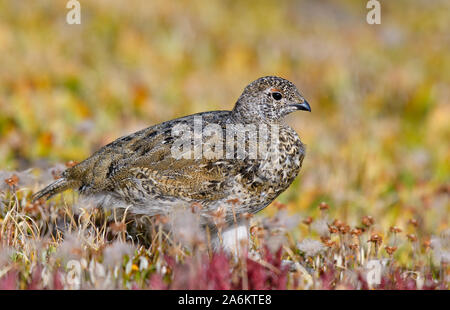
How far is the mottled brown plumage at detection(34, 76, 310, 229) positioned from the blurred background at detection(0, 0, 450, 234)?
1170 mm

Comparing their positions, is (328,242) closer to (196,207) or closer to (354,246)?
(354,246)

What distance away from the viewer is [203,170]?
4277 millimetres

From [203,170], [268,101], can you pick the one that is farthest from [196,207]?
[268,101]

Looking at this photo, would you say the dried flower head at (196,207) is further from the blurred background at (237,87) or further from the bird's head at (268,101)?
the blurred background at (237,87)

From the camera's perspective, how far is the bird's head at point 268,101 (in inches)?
182

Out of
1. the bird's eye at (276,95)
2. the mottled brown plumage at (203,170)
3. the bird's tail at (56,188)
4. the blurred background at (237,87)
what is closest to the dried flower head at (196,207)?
the mottled brown plumage at (203,170)

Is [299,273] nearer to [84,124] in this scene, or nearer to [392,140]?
[84,124]

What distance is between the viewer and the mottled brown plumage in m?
4.23

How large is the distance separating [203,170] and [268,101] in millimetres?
752

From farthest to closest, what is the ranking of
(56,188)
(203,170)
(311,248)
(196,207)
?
(56,188) → (311,248) → (203,170) → (196,207)

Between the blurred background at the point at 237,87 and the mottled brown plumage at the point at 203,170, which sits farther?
the blurred background at the point at 237,87

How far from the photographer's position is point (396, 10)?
22156 mm

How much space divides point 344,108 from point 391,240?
5530 mm

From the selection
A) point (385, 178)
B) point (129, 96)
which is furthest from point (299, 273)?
point (129, 96)
